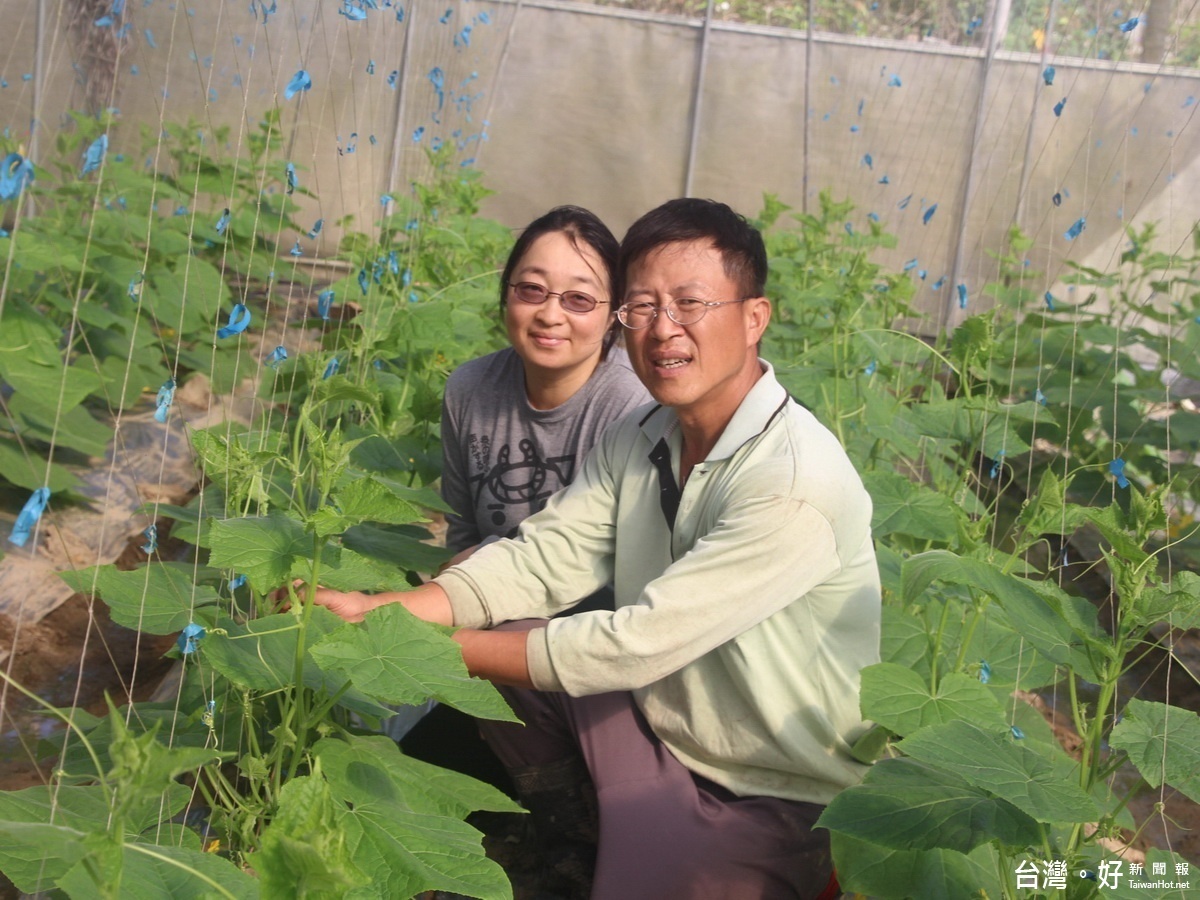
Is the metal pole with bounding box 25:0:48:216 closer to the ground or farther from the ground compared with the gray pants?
farther from the ground

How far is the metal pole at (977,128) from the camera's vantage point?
7535 mm

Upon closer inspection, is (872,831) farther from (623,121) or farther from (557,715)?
(623,121)

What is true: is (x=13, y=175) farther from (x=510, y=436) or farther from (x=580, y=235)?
(x=510, y=436)

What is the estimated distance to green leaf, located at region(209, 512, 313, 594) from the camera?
149cm

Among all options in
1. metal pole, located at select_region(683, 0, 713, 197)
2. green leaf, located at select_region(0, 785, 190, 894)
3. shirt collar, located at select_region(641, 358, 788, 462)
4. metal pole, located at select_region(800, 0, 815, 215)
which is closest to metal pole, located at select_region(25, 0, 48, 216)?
green leaf, located at select_region(0, 785, 190, 894)

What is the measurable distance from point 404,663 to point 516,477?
1.25m

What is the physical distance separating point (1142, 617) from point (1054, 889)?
0.35 m

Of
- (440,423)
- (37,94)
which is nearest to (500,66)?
(440,423)

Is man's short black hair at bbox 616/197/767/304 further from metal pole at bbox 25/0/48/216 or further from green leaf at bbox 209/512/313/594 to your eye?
metal pole at bbox 25/0/48/216

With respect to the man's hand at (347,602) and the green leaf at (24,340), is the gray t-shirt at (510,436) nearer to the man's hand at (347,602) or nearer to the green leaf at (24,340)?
the man's hand at (347,602)

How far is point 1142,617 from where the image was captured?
1498 mm

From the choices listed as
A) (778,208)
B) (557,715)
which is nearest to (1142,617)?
(557,715)

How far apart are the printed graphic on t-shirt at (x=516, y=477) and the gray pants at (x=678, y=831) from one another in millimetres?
677

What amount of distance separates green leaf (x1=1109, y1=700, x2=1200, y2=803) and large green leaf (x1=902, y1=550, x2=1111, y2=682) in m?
0.07
